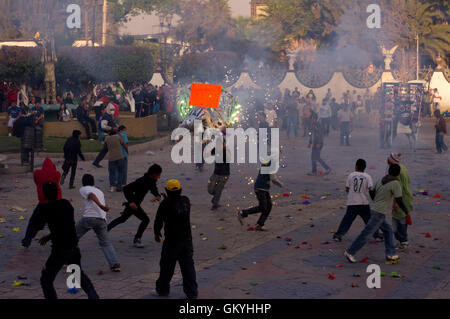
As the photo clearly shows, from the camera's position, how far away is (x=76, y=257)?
8.08 metres

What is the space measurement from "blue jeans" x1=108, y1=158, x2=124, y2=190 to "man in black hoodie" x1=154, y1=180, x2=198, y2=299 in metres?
8.01

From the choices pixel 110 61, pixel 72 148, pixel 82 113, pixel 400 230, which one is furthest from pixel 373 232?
pixel 110 61

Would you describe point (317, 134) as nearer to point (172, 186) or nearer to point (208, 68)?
point (172, 186)

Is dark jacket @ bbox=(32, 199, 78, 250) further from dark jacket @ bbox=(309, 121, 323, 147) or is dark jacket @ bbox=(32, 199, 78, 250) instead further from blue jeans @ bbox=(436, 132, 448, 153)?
blue jeans @ bbox=(436, 132, 448, 153)

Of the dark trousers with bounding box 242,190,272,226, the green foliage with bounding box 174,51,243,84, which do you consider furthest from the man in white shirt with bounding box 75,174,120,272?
the green foliage with bounding box 174,51,243,84

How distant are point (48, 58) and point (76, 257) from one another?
25.8 m

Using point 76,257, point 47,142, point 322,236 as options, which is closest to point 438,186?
point 322,236

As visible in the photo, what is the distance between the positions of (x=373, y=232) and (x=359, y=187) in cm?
106

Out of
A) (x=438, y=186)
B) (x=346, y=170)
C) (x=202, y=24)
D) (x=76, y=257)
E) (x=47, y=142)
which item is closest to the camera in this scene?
(x=76, y=257)

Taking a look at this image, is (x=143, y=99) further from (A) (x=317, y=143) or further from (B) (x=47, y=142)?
(A) (x=317, y=143)

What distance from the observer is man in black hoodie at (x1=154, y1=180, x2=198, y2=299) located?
8.62 meters

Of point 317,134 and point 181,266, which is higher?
point 317,134

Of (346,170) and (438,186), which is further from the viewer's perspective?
(346,170)

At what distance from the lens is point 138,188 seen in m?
11.4
